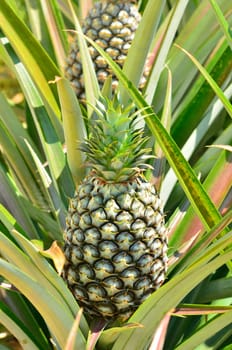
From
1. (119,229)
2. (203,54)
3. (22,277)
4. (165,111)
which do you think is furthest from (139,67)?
(22,277)

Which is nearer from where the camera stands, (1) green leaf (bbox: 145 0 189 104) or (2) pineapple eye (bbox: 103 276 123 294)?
(2) pineapple eye (bbox: 103 276 123 294)

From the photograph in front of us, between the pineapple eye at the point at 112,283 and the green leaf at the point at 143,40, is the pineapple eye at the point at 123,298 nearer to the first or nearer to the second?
the pineapple eye at the point at 112,283

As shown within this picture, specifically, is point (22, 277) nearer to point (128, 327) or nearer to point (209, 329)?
point (128, 327)

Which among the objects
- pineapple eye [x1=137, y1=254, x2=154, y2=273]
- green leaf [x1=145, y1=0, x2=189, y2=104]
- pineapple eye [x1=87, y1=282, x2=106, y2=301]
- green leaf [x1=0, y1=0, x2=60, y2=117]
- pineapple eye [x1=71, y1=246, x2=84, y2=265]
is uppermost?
green leaf [x1=0, y1=0, x2=60, y2=117]

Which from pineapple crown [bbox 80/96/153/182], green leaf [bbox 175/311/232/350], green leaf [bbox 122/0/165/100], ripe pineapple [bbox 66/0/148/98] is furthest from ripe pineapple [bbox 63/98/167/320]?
ripe pineapple [bbox 66/0/148/98]

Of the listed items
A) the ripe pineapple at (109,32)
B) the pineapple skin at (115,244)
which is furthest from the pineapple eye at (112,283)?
the ripe pineapple at (109,32)

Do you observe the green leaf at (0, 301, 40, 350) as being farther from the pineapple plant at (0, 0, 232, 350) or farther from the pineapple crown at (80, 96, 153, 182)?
the pineapple crown at (80, 96, 153, 182)
